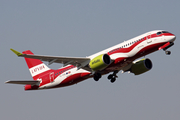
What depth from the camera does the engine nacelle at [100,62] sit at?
39750mm

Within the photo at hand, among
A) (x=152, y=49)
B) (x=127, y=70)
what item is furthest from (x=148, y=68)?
(x=152, y=49)

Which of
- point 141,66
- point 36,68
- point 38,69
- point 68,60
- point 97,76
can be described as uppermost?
point 36,68

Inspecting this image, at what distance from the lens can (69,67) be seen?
43875 mm

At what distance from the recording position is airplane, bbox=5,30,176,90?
130 ft

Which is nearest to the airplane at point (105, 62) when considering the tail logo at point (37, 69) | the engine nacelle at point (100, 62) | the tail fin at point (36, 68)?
the engine nacelle at point (100, 62)

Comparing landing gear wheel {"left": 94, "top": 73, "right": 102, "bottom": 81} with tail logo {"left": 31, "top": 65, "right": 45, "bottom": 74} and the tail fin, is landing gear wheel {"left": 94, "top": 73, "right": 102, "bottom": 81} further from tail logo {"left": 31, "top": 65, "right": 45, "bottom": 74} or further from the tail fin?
tail logo {"left": 31, "top": 65, "right": 45, "bottom": 74}

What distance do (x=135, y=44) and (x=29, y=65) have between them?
1808 cm

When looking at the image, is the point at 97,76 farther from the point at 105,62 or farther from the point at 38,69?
the point at 38,69

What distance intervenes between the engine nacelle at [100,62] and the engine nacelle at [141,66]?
7.09 m

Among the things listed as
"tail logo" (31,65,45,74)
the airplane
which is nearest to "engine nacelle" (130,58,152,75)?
the airplane

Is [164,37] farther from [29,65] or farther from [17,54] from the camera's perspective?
[29,65]

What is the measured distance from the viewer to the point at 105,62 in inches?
1585

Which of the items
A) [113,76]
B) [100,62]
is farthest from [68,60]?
[113,76]

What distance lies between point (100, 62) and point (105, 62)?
0.78 meters
